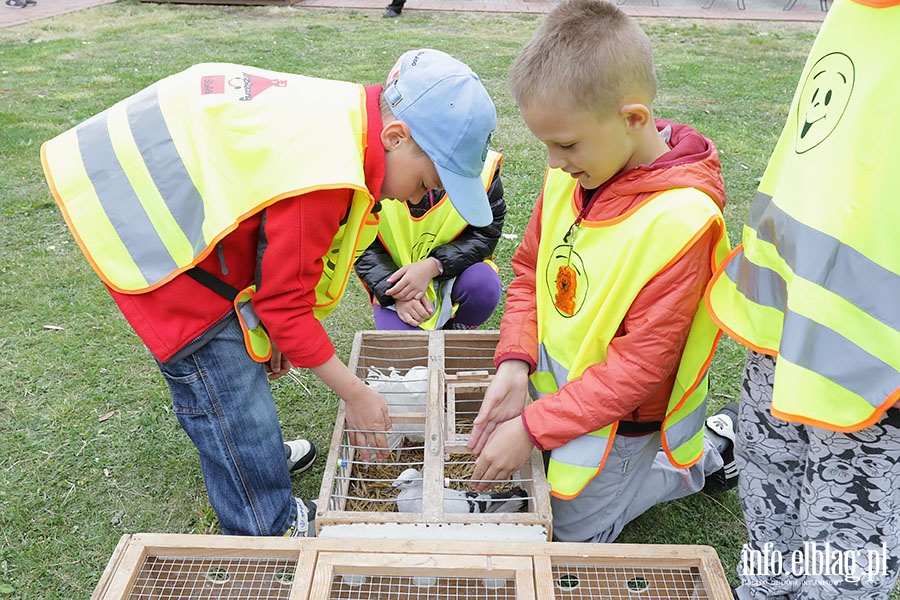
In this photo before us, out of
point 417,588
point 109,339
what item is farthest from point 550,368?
point 109,339

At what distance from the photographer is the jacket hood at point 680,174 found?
5.18 feet

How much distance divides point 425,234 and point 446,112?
3.83 ft

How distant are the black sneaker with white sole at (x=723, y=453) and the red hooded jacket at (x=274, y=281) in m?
1.39

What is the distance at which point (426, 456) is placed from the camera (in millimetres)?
1740

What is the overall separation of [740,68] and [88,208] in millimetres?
7948

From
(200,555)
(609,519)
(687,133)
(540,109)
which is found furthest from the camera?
(609,519)

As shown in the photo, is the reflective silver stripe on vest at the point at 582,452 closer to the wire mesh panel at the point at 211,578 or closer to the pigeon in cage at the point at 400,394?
the pigeon in cage at the point at 400,394

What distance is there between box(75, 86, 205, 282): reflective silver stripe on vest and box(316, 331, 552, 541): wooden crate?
64 cm

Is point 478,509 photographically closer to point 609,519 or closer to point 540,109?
point 609,519

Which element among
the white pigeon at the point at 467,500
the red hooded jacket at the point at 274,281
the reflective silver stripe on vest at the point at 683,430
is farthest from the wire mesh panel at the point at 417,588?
the reflective silver stripe on vest at the point at 683,430

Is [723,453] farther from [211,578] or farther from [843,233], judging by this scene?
[211,578]

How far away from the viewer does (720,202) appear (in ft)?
5.31

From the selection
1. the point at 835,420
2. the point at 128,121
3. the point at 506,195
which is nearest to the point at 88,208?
the point at 128,121

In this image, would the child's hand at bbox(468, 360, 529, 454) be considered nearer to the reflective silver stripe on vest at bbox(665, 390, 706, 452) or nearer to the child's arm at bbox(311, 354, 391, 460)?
the child's arm at bbox(311, 354, 391, 460)
